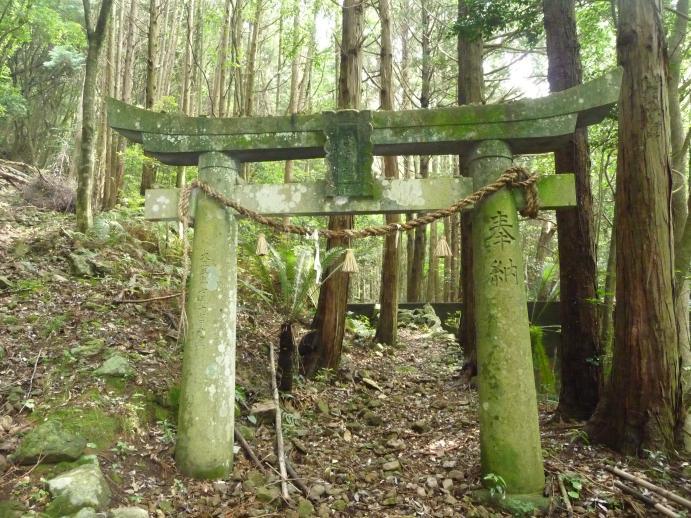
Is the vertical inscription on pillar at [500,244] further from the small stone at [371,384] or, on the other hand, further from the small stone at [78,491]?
the small stone at [371,384]

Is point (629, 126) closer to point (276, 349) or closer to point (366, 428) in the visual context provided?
point (366, 428)

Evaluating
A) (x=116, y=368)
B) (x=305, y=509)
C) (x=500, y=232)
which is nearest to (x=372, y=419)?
(x=305, y=509)

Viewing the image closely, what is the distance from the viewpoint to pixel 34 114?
20.3 metres

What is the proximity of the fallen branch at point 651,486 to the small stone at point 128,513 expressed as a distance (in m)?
3.71


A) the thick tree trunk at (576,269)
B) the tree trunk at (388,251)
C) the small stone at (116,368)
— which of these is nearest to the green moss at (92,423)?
the small stone at (116,368)

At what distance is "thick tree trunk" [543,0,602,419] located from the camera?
5.18 metres

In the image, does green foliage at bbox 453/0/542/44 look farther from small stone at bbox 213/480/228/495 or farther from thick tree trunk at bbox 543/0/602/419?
small stone at bbox 213/480/228/495

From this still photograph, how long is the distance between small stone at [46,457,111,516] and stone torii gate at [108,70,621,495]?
66 centimetres

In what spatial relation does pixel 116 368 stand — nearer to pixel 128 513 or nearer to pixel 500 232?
pixel 128 513

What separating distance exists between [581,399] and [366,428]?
2.45m

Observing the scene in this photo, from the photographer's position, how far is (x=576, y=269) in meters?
5.31

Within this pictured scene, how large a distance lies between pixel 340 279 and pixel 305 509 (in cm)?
412

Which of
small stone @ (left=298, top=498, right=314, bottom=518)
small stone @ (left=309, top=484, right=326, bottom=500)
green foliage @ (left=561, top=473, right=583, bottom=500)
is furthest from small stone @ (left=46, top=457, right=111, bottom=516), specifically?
green foliage @ (left=561, top=473, right=583, bottom=500)

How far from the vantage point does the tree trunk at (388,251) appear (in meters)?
10.1
